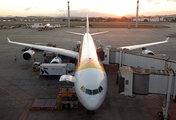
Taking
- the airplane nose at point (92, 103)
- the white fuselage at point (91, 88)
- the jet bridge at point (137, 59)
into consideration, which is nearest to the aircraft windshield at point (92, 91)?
the white fuselage at point (91, 88)

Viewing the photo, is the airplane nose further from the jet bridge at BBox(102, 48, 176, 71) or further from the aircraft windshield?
the jet bridge at BBox(102, 48, 176, 71)

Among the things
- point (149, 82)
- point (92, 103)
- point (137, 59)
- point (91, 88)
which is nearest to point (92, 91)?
point (91, 88)

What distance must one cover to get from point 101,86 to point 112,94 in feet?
19.7

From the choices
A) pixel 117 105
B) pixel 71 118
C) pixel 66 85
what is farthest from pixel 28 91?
pixel 117 105

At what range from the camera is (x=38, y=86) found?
740 inches

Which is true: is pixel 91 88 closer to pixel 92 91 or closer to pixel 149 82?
pixel 92 91

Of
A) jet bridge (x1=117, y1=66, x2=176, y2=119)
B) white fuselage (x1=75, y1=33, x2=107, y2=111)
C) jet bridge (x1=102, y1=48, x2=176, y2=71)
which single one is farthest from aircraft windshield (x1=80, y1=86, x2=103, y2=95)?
jet bridge (x1=102, y1=48, x2=176, y2=71)

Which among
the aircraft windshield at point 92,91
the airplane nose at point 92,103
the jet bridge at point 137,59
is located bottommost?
the airplane nose at point 92,103

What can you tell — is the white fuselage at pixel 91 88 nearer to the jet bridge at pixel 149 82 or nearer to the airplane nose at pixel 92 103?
the airplane nose at pixel 92 103

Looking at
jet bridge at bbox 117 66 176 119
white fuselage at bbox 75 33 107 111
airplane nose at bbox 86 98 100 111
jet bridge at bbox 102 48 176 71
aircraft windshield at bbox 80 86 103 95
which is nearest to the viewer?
airplane nose at bbox 86 98 100 111

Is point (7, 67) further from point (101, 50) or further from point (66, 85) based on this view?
point (101, 50)

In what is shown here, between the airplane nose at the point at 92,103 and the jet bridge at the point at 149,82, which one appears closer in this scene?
the airplane nose at the point at 92,103

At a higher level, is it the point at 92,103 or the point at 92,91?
the point at 92,91

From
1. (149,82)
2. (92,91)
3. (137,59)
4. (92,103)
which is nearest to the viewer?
(92,103)
